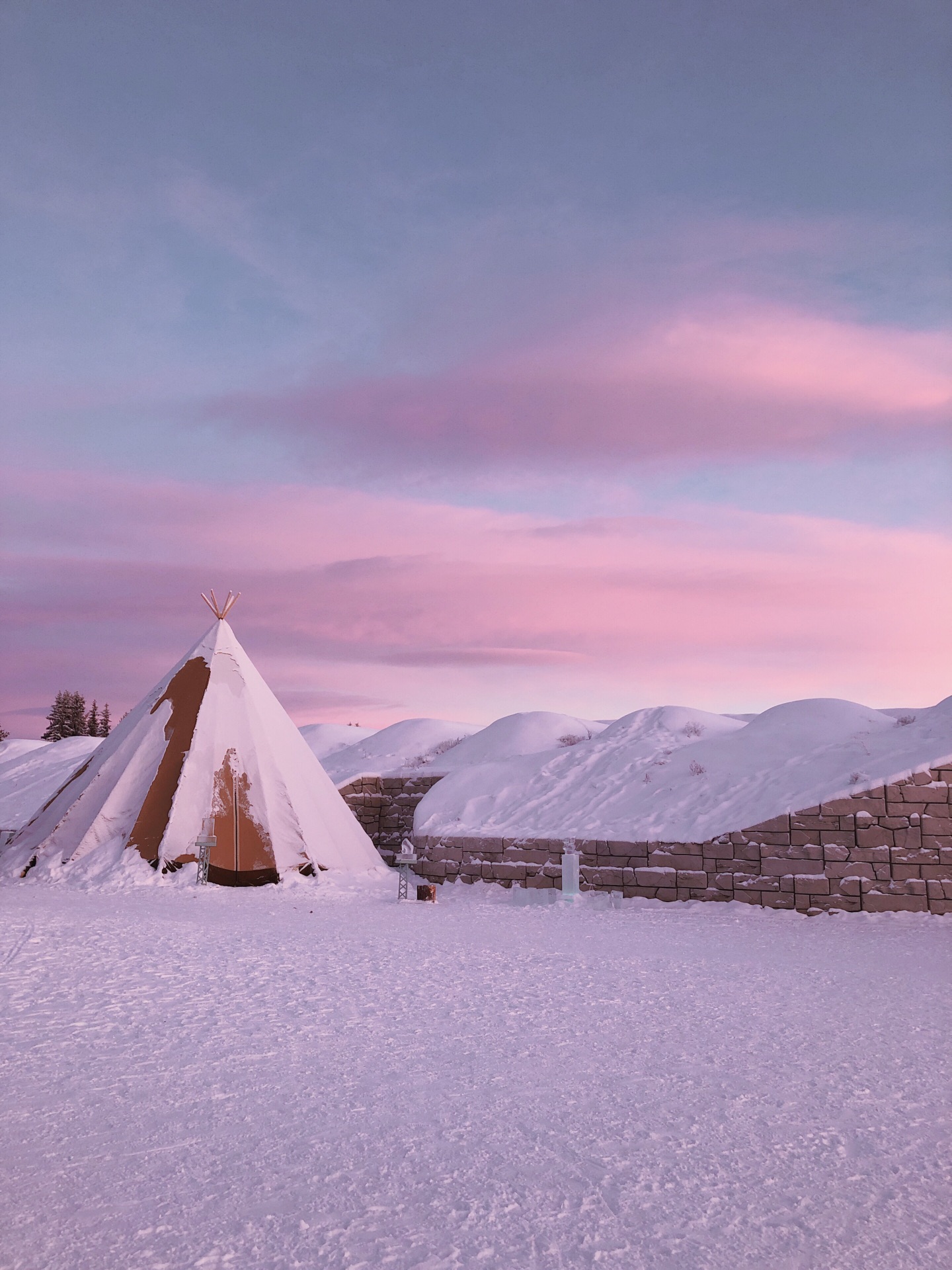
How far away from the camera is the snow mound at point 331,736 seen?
25688mm

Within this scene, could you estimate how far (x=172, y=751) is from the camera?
12883 mm

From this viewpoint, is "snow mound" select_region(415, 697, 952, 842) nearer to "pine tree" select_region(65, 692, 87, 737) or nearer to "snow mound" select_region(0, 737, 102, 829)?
"snow mound" select_region(0, 737, 102, 829)

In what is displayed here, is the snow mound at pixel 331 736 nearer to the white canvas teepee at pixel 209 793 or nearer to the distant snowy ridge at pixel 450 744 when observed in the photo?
the distant snowy ridge at pixel 450 744

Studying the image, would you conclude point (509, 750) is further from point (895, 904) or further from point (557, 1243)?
point (557, 1243)

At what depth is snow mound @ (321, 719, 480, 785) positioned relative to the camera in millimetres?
19828

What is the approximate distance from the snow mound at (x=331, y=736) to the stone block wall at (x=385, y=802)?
30.0 ft

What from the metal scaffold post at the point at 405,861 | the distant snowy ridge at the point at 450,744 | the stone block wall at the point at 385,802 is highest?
the distant snowy ridge at the point at 450,744

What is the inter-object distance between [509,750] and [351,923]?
8.53m

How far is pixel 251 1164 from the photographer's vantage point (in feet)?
10.0

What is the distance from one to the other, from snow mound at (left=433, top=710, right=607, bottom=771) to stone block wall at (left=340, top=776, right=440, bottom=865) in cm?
149

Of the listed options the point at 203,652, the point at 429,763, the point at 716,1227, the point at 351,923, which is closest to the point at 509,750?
the point at 429,763

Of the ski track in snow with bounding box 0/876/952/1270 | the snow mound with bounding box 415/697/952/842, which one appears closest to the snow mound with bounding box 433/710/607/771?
the snow mound with bounding box 415/697/952/842

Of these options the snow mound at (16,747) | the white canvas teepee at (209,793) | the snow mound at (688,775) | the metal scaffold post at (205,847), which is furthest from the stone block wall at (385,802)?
the snow mound at (16,747)

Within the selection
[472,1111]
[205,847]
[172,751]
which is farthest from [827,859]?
[172,751]
